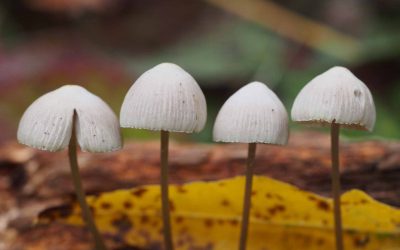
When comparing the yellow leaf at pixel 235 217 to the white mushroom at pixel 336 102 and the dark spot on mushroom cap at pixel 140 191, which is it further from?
the white mushroom at pixel 336 102

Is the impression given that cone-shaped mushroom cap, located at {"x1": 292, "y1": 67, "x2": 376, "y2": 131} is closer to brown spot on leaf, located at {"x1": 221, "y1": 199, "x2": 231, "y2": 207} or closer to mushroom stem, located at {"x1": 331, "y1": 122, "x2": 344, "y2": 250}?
mushroom stem, located at {"x1": 331, "y1": 122, "x2": 344, "y2": 250}

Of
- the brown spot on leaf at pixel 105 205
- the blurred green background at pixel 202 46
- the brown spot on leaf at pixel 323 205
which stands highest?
the blurred green background at pixel 202 46

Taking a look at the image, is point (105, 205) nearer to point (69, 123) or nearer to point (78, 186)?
point (78, 186)

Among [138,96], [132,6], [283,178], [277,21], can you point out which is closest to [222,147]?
[283,178]

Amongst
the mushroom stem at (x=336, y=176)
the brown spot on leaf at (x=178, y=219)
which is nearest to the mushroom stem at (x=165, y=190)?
the brown spot on leaf at (x=178, y=219)

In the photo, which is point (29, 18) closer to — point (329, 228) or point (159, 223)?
point (159, 223)

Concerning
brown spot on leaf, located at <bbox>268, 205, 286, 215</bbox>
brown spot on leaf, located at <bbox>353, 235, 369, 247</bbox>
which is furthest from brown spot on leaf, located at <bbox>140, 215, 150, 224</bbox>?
brown spot on leaf, located at <bbox>353, 235, 369, 247</bbox>

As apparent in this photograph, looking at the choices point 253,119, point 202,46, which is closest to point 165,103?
point 253,119
